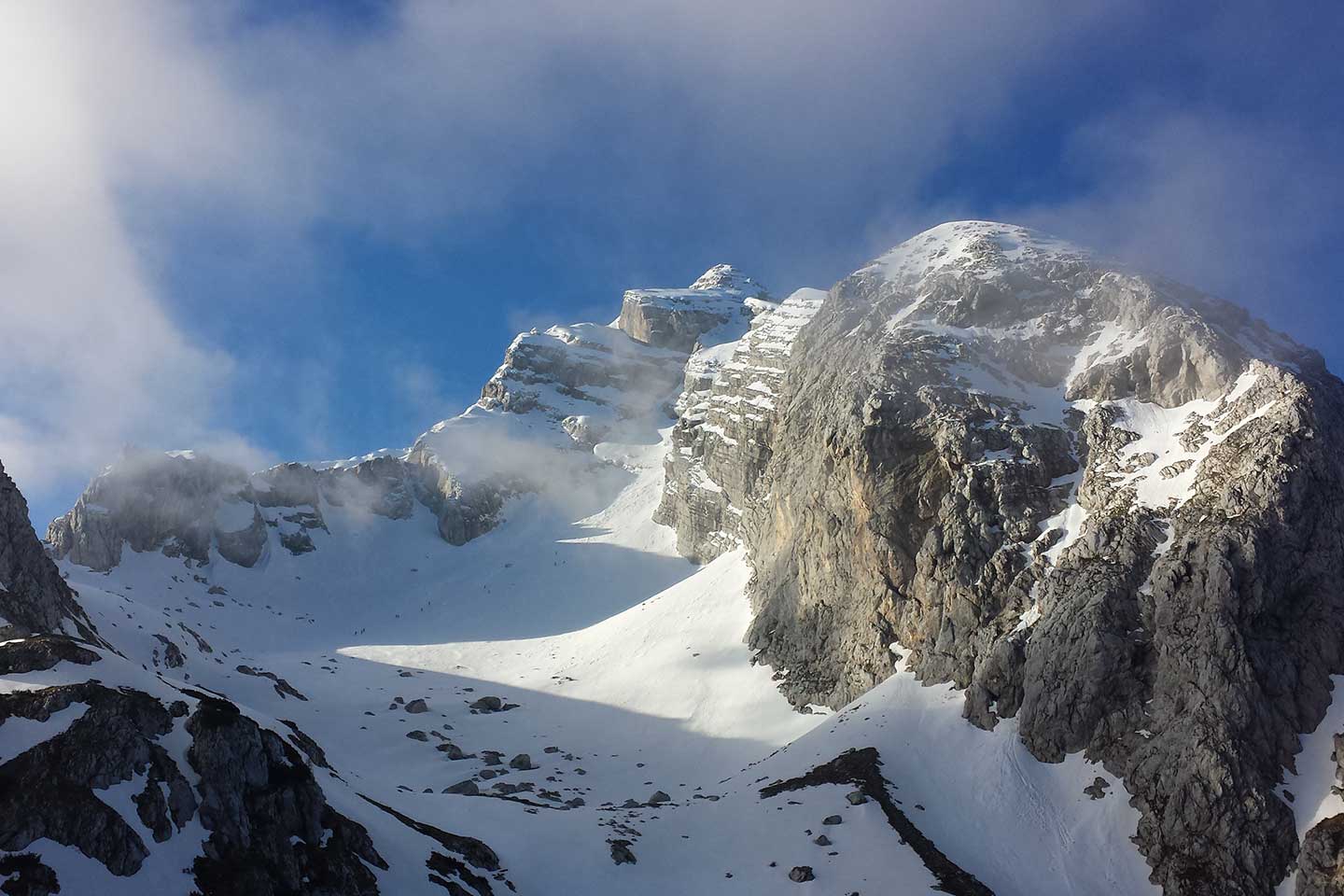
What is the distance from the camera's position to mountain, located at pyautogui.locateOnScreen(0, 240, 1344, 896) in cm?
3188

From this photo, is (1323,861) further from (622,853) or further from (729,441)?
(729,441)

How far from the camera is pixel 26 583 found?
5525 cm

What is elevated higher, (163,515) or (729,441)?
(163,515)

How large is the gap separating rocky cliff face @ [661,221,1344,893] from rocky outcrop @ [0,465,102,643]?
58140 mm

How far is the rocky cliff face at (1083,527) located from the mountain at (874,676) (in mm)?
246

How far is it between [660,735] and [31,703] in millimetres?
51631

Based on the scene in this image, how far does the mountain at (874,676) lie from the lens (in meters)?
A: 31.9

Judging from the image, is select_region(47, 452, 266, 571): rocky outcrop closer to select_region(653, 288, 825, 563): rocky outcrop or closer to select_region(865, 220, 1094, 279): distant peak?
select_region(653, 288, 825, 563): rocky outcrop

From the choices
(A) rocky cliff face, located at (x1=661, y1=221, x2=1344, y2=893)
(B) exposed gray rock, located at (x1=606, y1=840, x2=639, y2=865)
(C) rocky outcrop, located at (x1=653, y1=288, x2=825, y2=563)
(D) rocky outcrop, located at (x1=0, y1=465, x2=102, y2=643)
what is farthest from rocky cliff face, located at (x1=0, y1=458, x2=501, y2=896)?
(C) rocky outcrop, located at (x1=653, y1=288, x2=825, y2=563)

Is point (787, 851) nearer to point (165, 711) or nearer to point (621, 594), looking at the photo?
point (165, 711)

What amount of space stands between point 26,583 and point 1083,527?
75861mm

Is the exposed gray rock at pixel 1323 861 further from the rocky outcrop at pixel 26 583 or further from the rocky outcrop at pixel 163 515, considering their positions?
the rocky outcrop at pixel 163 515

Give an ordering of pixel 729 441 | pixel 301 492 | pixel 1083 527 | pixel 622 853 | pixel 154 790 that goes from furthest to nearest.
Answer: pixel 301 492 < pixel 729 441 < pixel 1083 527 < pixel 622 853 < pixel 154 790

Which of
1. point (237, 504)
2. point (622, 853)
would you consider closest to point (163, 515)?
point (237, 504)
